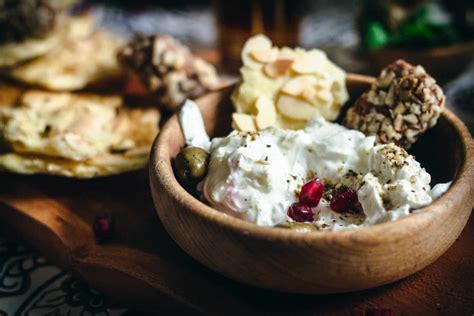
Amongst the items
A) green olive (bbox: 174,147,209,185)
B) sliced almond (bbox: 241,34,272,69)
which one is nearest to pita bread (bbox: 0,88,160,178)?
green olive (bbox: 174,147,209,185)

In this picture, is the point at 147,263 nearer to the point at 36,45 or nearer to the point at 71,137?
the point at 71,137

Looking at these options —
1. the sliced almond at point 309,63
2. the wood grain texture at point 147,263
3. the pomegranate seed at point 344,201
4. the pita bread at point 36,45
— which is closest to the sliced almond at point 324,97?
the sliced almond at point 309,63

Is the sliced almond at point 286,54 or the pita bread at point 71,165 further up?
the sliced almond at point 286,54

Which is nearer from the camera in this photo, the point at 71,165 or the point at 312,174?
the point at 312,174

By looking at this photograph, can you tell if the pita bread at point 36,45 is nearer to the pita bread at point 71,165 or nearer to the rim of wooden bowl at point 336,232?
the pita bread at point 71,165

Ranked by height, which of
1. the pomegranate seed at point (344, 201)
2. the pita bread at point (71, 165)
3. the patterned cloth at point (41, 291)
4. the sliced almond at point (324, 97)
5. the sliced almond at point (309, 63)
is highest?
the sliced almond at point (309, 63)

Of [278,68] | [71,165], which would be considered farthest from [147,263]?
[278,68]

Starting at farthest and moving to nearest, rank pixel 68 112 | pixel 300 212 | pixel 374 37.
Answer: pixel 374 37
pixel 68 112
pixel 300 212

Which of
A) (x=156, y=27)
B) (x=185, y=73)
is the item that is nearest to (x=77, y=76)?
(x=185, y=73)
